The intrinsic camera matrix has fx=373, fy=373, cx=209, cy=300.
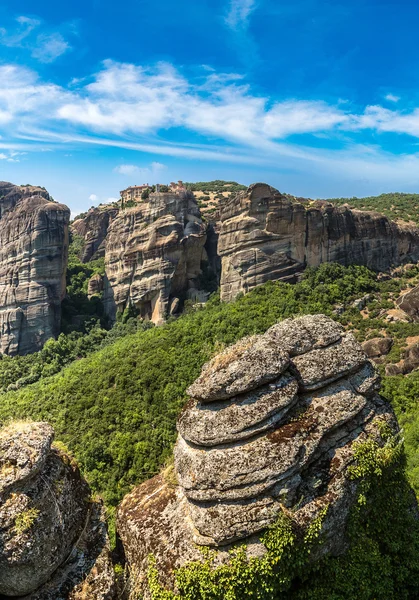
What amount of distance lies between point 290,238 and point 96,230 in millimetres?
43943

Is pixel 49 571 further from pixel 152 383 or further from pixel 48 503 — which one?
pixel 152 383

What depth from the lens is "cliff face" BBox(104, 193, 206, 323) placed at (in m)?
44.4

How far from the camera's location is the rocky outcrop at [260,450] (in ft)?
29.9

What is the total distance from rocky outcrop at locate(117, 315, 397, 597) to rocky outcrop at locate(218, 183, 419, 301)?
Result: 78.1 feet

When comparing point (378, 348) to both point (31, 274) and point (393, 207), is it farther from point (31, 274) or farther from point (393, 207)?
point (31, 274)

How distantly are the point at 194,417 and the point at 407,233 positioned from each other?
3551cm

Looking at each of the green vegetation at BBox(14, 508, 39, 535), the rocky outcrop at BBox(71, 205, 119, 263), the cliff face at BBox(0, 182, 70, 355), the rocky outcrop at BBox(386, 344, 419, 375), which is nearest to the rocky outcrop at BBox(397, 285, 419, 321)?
the rocky outcrop at BBox(386, 344, 419, 375)

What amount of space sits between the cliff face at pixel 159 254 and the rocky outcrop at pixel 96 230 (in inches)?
721

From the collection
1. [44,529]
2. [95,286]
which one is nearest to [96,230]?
[95,286]

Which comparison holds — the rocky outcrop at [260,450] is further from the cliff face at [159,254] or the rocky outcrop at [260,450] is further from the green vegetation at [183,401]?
the cliff face at [159,254]

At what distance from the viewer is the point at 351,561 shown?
1004 cm

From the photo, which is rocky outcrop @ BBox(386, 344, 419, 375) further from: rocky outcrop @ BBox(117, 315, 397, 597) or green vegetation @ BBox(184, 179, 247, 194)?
green vegetation @ BBox(184, 179, 247, 194)

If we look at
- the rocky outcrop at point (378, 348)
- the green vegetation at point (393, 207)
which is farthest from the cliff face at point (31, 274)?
the green vegetation at point (393, 207)

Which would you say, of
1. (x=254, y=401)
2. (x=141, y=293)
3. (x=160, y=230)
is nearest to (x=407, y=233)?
(x=160, y=230)
